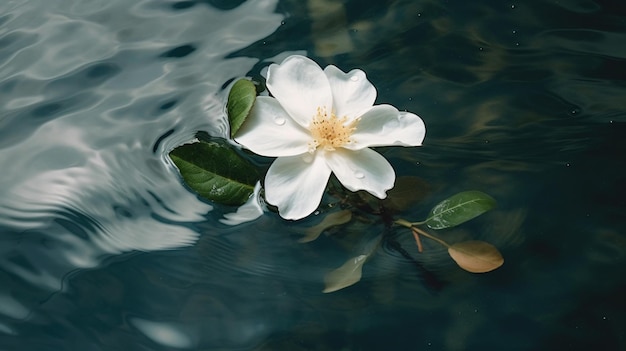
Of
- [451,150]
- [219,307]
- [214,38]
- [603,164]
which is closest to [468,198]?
[451,150]

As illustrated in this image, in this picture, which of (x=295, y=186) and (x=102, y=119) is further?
(x=102, y=119)

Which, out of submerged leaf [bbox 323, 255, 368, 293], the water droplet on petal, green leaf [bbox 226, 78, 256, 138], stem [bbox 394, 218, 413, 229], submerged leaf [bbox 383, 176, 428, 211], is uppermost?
green leaf [bbox 226, 78, 256, 138]

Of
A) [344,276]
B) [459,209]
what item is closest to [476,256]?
[459,209]

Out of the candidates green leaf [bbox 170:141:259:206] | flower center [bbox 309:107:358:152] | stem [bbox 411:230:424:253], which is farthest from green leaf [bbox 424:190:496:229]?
green leaf [bbox 170:141:259:206]

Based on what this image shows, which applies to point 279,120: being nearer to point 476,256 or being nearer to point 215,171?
point 215,171

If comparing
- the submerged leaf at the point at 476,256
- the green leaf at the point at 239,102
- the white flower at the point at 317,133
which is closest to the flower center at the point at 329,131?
the white flower at the point at 317,133

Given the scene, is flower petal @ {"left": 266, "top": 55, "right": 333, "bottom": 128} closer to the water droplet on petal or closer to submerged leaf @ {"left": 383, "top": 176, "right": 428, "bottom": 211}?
the water droplet on petal

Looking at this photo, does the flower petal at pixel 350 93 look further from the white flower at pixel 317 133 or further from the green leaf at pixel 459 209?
the green leaf at pixel 459 209

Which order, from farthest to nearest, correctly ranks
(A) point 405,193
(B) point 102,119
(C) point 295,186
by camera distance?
(B) point 102,119, (A) point 405,193, (C) point 295,186
